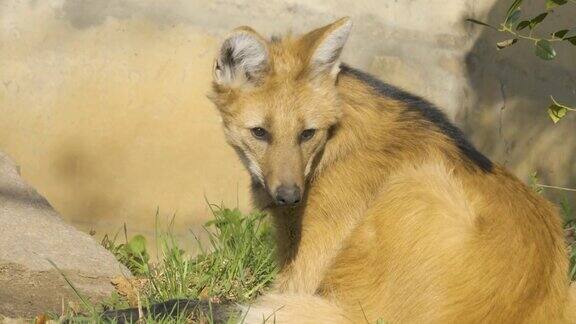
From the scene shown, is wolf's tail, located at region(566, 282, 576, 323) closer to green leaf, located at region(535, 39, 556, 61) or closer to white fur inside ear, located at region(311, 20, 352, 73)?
green leaf, located at region(535, 39, 556, 61)

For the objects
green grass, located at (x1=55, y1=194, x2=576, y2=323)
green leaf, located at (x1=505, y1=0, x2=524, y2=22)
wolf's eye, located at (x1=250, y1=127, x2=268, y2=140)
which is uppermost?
green leaf, located at (x1=505, y1=0, x2=524, y2=22)

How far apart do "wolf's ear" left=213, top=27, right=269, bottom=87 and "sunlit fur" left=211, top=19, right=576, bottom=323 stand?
0.01 m

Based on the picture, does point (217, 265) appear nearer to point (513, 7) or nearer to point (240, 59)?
point (240, 59)

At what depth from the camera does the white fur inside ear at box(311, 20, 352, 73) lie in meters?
4.90

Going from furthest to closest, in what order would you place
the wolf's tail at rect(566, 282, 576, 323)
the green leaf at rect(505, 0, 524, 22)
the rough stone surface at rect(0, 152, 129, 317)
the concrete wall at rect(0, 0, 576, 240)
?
the concrete wall at rect(0, 0, 576, 240)
the rough stone surface at rect(0, 152, 129, 317)
the wolf's tail at rect(566, 282, 576, 323)
the green leaf at rect(505, 0, 524, 22)

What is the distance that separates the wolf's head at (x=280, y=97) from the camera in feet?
16.1

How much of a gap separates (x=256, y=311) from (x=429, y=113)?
1.44 metres

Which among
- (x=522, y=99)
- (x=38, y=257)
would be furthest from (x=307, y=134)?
(x=522, y=99)

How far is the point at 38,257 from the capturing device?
5.61 meters

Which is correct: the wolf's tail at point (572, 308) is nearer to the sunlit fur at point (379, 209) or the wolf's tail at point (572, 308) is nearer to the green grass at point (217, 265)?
the sunlit fur at point (379, 209)

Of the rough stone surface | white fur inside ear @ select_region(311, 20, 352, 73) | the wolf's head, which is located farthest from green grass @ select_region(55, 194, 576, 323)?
white fur inside ear @ select_region(311, 20, 352, 73)

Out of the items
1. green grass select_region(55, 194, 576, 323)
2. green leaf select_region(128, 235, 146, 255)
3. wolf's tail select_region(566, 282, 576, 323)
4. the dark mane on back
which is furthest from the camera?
green leaf select_region(128, 235, 146, 255)

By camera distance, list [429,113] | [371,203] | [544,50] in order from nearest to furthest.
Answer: [544,50] < [371,203] < [429,113]

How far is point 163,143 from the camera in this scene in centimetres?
688
